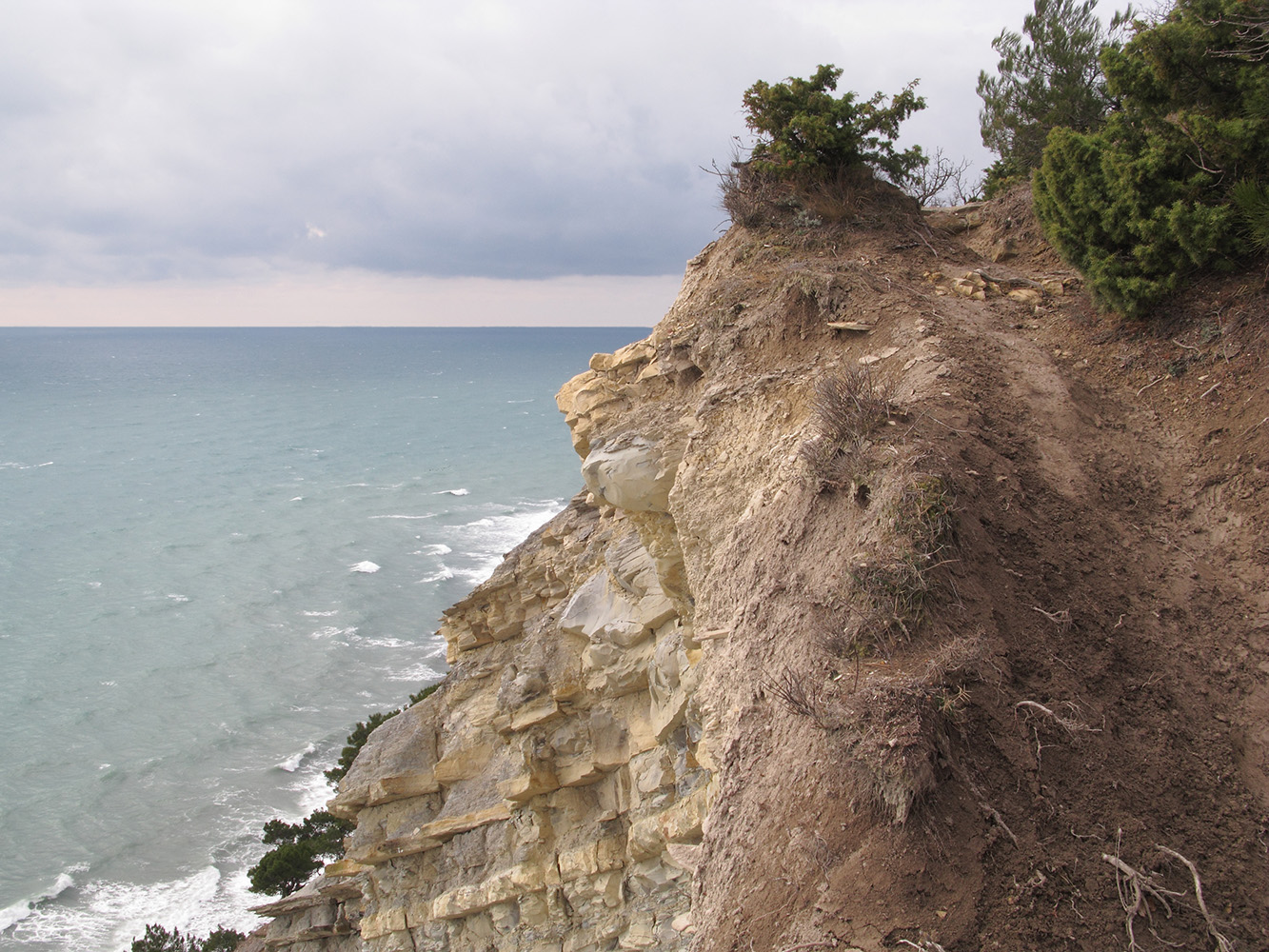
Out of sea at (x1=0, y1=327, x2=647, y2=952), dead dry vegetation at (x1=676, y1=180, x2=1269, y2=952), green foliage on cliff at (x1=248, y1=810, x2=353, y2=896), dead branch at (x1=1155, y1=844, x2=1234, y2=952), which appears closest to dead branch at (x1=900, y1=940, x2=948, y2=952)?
dead dry vegetation at (x1=676, y1=180, x2=1269, y2=952)

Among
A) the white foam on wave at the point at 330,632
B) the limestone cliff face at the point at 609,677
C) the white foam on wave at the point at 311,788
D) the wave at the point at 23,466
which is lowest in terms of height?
the white foam on wave at the point at 311,788

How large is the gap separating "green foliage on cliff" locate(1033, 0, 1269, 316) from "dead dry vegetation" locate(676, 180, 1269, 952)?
2.10 feet

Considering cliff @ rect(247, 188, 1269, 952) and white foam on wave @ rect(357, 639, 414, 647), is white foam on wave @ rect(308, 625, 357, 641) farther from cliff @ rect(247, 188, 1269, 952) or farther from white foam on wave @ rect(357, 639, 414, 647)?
cliff @ rect(247, 188, 1269, 952)

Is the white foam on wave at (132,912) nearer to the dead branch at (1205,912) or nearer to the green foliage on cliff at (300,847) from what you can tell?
the green foliage on cliff at (300,847)

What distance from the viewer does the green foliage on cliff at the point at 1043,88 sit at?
1956 centimetres

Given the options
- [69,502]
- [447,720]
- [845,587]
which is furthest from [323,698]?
[69,502]

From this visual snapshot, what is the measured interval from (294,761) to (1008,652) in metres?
33.3

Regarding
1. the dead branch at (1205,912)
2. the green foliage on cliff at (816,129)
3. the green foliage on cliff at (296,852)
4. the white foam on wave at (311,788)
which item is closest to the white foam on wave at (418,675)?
the white foam on wave at (311,788)

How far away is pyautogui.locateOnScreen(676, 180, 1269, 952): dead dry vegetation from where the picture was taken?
4.80m

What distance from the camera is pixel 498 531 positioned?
2299 inches

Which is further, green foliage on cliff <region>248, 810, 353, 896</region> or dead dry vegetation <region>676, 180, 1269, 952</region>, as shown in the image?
green foliage on cliff <region>248, 810, 353, 896</region>

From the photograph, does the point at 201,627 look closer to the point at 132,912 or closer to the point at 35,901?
the point at 35,901

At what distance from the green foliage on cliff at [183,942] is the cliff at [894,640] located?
34.1 feet

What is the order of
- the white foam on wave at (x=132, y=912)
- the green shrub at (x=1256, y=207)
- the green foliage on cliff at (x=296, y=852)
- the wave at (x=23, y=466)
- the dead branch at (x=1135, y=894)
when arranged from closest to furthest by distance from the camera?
the dead branch at (x=1135, y=894)
the green shrub at (x=1256, y=207)
the green foliage on cliff at (x=296, y=852)
the white foam on wave at (x=132, y=912)
the wave at (x=23, y=466)
